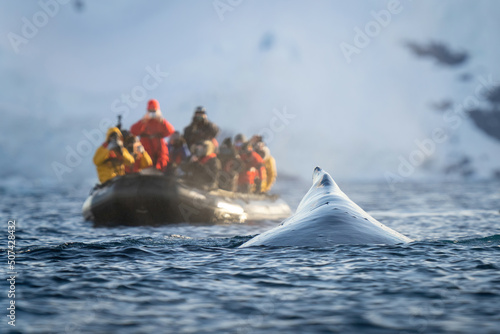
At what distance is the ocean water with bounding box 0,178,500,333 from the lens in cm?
625

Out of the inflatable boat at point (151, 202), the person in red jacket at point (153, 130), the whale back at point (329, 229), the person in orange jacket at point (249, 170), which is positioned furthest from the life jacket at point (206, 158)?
the whale back at point (329, 229)

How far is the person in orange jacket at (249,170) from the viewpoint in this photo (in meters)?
23.6

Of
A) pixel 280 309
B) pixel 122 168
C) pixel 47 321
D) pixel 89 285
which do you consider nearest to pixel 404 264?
pixel 280 309

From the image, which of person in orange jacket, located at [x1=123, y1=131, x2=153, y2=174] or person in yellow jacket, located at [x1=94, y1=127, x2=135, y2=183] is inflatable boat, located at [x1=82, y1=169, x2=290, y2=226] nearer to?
person in yellow jacket, located at [x1=94, y1=127, x2=135, y2=183]

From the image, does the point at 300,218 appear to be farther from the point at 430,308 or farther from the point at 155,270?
the point at 430,308

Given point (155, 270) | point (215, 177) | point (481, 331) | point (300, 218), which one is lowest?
point (481, 331)

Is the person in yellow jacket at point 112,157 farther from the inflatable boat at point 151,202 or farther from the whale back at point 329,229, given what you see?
the whale back at point 329,229

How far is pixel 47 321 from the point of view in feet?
21.0

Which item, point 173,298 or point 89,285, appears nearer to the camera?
point 173,298

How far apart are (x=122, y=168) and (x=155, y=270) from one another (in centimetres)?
1176

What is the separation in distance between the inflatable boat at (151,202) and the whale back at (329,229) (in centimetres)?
770

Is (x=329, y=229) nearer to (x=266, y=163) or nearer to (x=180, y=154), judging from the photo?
(x=180, y=154)

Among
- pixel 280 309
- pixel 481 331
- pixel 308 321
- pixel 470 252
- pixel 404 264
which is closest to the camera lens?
pixel 481 331

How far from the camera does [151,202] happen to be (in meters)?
18.9
